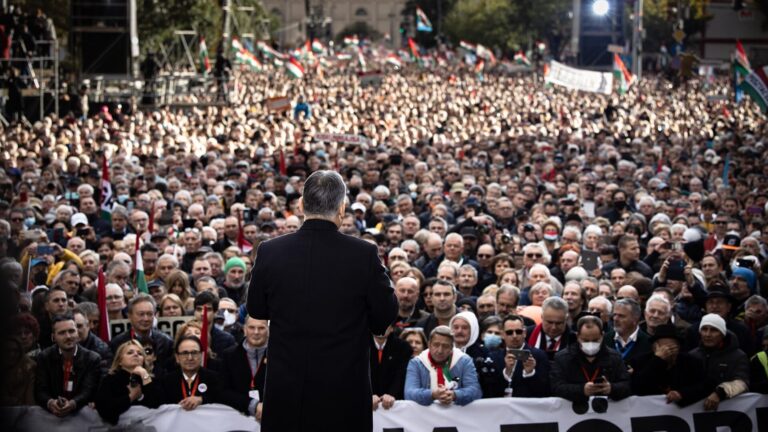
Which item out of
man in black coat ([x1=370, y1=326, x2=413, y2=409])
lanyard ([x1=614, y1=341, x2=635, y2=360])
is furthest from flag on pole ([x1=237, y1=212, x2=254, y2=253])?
man in black coat ([x1=370, y1=326, x2=413, y2=409])

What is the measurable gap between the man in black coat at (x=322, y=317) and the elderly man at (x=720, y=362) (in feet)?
11.7

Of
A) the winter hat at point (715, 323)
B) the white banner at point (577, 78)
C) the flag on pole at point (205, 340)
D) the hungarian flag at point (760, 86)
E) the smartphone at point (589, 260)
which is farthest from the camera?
the white banner at point (577, 78)

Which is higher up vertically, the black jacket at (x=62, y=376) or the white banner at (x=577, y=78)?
the white banner at (x=577, y=78)

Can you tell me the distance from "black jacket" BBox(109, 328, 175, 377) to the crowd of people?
1cm

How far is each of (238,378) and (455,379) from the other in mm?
1217

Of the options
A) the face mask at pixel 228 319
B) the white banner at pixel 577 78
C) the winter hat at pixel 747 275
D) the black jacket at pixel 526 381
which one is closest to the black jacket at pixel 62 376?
the face mask at pixel 228 319

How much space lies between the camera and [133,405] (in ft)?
23.6

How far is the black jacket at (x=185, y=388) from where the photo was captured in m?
7.34

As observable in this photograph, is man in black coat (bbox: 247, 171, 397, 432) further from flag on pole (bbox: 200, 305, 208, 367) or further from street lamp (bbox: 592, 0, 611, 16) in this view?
street lamp (bbox: 592, 0, 611, 16)

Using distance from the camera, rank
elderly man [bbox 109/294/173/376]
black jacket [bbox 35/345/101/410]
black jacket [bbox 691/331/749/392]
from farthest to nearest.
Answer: elderly man [bbox 109/294/173/376]
black jacket [bbox 691/331/749/392]
black jacket [bbox 35/345/101/410]

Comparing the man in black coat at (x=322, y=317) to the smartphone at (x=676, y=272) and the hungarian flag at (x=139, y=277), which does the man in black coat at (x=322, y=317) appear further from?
the hungarian flag at (x=139, y=277)

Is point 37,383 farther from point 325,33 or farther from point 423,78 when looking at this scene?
point 325,33

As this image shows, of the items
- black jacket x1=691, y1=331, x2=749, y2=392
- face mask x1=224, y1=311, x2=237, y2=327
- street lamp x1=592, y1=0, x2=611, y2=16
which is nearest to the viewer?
black jacket x1=691, y1=331, x2=749, y2=392

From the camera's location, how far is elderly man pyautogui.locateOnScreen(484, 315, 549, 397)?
24.7 ft
